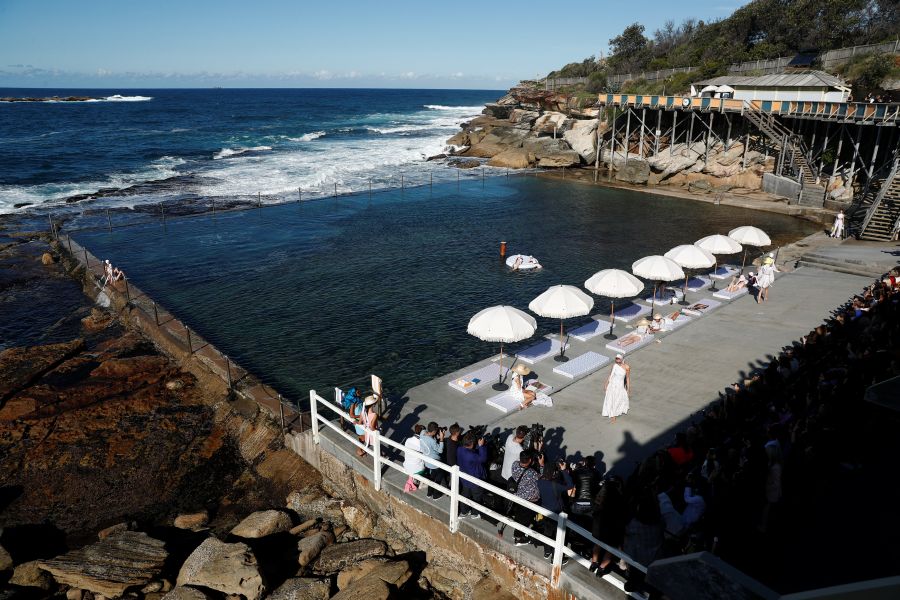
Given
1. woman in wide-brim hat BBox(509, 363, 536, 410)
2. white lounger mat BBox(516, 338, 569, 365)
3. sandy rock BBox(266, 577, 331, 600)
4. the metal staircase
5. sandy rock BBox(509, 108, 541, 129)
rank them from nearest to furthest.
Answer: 1. sandy rock BBox(266, 577, 331, 600)
2. woman in wide-brim hat BBox(509, 363, 536, 410)
3. white lounger mat BBox(516, 338, 569, 365)
4. the metal staircase
5. sandy rock BBox(509, 108, 541, 129)

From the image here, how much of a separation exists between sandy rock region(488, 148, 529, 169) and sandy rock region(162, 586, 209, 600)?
54452mm

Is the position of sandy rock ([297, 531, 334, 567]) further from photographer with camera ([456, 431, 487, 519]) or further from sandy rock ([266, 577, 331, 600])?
photographer with camera ([456, 431, 487, 519])

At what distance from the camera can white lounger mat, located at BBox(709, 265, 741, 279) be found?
74.0ft

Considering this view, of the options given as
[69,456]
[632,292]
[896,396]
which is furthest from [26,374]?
[896,396]

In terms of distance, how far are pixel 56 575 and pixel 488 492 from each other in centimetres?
719

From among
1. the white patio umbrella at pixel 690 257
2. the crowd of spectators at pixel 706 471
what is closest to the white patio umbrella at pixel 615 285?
the white patio umbrella at pixel 690 257

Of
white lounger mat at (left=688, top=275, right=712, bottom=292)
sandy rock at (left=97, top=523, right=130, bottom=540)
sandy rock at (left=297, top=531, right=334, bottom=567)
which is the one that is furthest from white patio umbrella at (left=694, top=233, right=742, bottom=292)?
sandy rock at (left=97, top=523, right=130, bottom=540)

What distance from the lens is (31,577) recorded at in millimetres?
9320

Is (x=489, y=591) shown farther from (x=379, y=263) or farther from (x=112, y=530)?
(x=379, y=263)

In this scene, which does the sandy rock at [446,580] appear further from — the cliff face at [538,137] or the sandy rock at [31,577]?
the cliff face at [538,137]

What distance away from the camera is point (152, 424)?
1418 cm

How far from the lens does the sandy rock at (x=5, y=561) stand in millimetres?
9570

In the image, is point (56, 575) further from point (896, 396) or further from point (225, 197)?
point (225, 197)

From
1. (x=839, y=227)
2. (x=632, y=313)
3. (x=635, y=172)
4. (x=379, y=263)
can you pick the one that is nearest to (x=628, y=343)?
(x=632, y=313)
